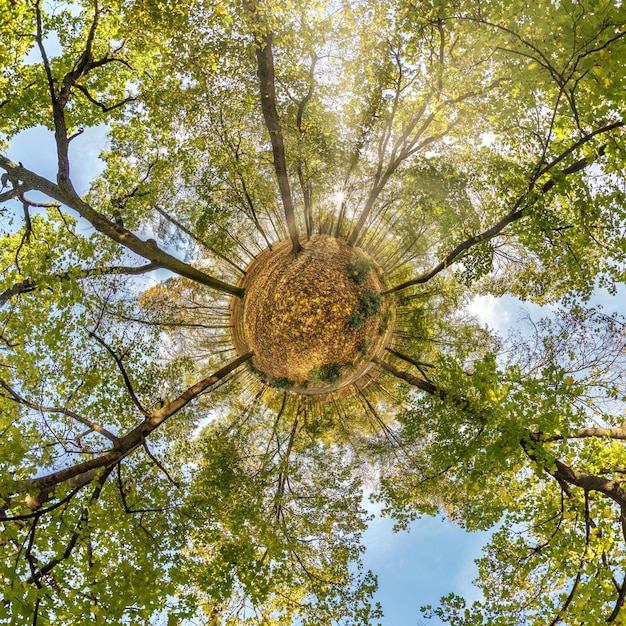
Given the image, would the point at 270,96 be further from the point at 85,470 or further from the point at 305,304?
the point at 85,470

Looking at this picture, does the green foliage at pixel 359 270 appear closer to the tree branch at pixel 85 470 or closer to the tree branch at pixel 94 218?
the tree branch at pixel 94 218

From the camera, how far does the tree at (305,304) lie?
664 centimetres

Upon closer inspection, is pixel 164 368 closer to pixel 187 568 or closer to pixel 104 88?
pixel 187 568

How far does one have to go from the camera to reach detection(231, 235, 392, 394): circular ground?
1089cm

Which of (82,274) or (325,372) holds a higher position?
(82,274)

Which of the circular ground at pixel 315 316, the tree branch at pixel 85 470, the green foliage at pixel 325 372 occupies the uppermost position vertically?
the circular ground at pixel 315 316

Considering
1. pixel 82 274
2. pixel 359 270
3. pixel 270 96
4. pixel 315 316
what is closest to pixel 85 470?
pixel 82 274

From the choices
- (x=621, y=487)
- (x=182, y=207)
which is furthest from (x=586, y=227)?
(x=182, y=207)

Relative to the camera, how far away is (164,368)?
11.0m

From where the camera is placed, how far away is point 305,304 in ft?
35.6

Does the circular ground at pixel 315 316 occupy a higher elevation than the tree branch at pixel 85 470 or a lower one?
higher

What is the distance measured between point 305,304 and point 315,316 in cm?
39

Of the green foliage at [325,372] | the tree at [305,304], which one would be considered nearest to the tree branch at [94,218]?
Result: the tree at [305,304]

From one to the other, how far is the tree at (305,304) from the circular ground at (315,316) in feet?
0.25
